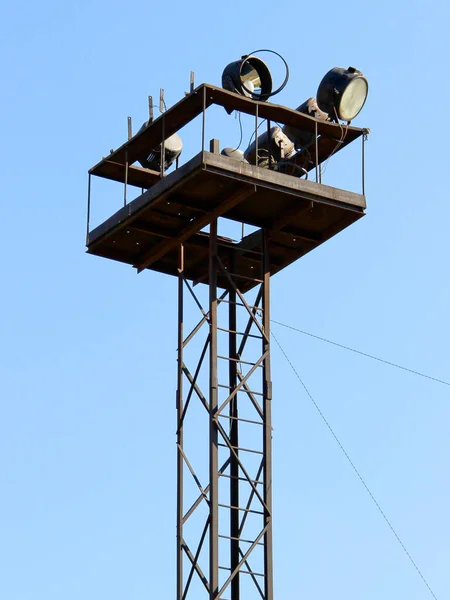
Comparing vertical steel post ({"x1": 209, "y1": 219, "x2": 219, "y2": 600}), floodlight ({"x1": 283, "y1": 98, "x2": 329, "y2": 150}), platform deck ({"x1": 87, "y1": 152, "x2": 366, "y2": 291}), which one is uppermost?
floodlight ({"x1": 283, "y1": 98, "x2": 329, "y2": 150})

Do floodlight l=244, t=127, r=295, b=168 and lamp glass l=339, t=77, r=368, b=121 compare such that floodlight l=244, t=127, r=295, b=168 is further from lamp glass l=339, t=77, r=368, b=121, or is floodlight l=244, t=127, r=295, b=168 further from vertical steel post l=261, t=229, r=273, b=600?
vertical steel post l=261, t=229, r=273, b=600

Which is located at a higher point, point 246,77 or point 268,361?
point 246,77

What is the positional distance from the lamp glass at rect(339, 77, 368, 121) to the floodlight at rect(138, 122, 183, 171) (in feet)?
12.1

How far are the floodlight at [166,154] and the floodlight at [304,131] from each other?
8.09ft

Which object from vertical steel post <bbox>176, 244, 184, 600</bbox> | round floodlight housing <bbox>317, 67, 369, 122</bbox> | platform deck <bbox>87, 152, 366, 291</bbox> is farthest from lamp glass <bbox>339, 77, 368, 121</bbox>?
vertical steel post <bbox>176, 244, 184, 600</bbox>

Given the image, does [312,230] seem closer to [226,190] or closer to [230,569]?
[226,190]

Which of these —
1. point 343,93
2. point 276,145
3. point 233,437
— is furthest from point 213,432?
Answer: point 343,93

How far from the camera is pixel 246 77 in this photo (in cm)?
3844

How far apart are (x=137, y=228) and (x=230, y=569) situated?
280 inches

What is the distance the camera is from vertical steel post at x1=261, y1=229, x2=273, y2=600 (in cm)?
3638

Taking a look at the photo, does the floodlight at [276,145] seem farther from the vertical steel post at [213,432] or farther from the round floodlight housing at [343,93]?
the vertical steel post at [213,432]

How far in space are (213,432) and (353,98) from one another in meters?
7.45

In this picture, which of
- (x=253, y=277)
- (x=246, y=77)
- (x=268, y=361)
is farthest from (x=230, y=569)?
(x=246, y=77)

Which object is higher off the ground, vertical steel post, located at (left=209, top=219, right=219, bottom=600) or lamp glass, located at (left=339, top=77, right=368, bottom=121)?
lamp glass, located at (left=339, top=77, right=368, bottom=121)
